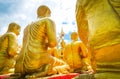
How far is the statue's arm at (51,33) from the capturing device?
16.3 ft

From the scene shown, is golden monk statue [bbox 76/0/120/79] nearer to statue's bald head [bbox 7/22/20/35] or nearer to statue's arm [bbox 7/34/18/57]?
statue's arm [bbox 7/34/18/57]

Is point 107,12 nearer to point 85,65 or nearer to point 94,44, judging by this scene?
point 94,44

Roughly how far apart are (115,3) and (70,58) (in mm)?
5460

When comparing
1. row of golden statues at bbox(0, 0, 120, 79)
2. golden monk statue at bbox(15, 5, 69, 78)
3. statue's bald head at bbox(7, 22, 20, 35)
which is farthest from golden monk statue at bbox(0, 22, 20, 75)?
golden monk statue at bbox(15, 5, 69, 78)

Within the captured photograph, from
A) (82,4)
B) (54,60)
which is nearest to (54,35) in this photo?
(54,60)

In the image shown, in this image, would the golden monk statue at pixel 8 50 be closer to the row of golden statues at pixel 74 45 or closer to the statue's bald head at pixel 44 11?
the row of golden statues at pixel 74 45

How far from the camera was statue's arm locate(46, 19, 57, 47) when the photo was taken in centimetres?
498

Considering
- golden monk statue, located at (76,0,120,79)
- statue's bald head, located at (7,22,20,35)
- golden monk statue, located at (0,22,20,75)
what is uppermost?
statue's bald head, located at (7,22,20,35)

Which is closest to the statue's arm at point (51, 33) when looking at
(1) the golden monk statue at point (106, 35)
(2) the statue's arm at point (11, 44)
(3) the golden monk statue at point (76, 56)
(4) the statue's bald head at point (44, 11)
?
(4) the statue's bald head at point (44, 11)

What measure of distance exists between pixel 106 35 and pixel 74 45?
5.62 meters

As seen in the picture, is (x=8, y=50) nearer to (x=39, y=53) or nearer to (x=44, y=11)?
(x=44, y=11)

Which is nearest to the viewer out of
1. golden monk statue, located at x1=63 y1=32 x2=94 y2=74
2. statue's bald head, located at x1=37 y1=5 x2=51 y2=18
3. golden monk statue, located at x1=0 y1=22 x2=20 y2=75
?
statue's bald head, located at x1=37 y1=5 x2=51 y2=18

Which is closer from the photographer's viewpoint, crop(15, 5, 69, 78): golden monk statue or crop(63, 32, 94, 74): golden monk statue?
crop(15, 5, 69, 78): golden monk statue

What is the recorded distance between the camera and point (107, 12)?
163cm
